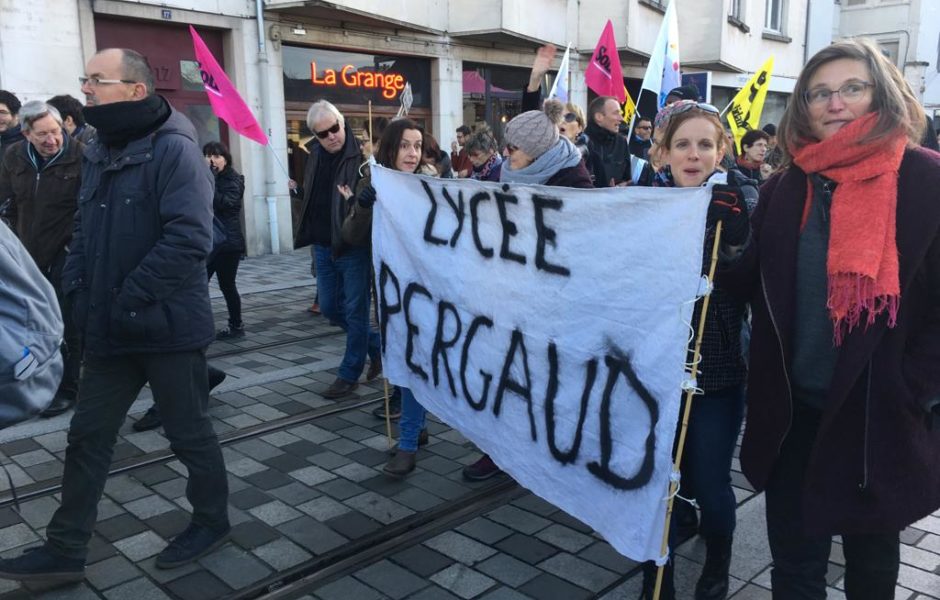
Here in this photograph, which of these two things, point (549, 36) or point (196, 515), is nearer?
point (196, 515)

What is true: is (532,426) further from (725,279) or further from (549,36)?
(549,36)

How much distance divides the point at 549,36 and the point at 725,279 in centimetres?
1603

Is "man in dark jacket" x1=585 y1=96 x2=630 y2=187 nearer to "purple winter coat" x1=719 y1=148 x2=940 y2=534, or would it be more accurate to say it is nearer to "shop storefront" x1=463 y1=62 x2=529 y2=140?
"purple winter coat" x1=719 y1=148 x2=940 y2=534

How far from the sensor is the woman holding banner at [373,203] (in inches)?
167

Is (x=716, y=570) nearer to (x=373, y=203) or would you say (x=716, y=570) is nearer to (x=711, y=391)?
(x=711, y=391)

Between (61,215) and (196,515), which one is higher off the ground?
(61,215)

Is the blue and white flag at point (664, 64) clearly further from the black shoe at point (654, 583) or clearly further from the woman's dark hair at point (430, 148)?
the black shoe at point (654, 583)

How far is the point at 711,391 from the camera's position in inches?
112

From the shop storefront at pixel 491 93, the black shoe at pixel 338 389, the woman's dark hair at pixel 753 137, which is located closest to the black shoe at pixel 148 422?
the black shoe at pixel 338 389

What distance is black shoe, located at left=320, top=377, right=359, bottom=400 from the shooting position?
558 cm

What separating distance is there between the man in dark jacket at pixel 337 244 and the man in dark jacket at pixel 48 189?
156 centimetres

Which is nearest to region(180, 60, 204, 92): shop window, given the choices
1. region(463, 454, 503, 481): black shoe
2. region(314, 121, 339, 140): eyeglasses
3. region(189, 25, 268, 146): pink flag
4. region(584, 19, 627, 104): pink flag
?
region(189, 25, 268, 146): pink flag

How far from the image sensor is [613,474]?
2.72m

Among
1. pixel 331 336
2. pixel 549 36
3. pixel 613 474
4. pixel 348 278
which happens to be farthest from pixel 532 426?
pixel 549 36
